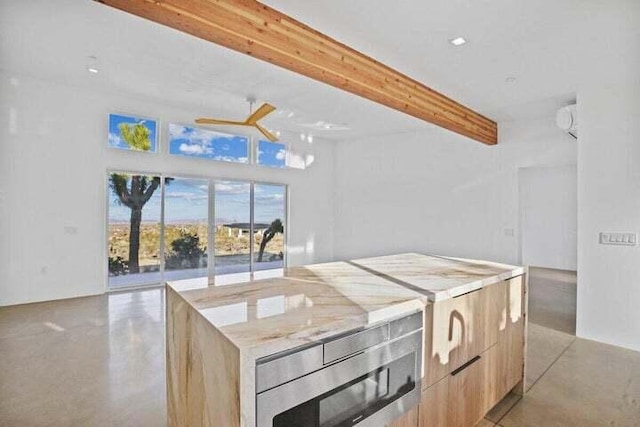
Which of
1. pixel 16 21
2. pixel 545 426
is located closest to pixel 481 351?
pixel 545 426

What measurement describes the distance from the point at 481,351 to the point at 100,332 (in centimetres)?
365

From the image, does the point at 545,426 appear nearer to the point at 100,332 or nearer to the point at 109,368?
the point at 109,368

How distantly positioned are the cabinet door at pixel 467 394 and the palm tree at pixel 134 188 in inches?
207

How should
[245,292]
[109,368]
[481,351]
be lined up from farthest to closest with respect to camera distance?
[109,368], [481,351], [245,292]

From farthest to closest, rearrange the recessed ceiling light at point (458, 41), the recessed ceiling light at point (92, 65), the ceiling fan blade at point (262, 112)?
1. the ceiling fan blade at point (262, 112)
2. the recessed ceiling light at point (92, 65)
3. the recessed ceiling light at point (458, 41)

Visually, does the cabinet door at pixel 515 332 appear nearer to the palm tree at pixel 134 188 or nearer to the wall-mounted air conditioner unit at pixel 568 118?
the wall-mounted air conditioner unit at pixel 568 118

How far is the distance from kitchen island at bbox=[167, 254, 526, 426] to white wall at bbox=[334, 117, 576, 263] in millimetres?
3533

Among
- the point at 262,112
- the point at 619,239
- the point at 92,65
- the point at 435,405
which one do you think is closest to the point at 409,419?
the point at 435,405

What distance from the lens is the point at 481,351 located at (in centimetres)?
200

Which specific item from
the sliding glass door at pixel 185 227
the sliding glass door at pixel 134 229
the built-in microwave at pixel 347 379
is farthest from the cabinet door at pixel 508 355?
the sliding glass door at pixel 134 229

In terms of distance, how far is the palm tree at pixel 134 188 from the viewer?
5.31 meters

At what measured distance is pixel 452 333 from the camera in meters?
1.76

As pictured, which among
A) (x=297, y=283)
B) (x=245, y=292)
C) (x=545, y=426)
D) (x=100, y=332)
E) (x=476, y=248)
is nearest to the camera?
(x=245, y=292)

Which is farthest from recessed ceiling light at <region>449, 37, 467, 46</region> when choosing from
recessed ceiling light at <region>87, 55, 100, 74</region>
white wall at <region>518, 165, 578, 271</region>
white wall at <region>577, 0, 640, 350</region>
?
white wall at <region>518, 165, 578, 271</region>
